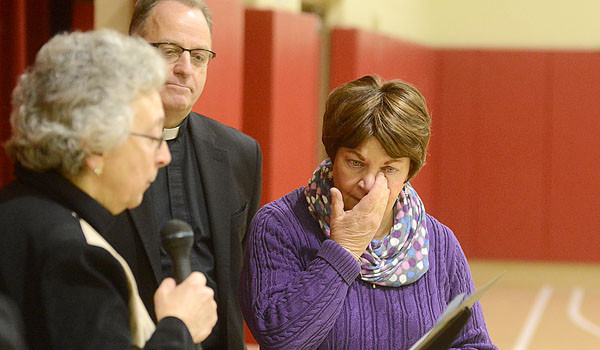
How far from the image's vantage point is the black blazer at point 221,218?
6.14ft

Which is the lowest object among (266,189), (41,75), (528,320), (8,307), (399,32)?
(528,320)

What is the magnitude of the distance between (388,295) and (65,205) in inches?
34.3

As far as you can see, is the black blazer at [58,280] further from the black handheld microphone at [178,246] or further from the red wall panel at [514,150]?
the red wall panel at [514,150]

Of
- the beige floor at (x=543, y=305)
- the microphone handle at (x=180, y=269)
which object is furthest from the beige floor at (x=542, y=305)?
Answer: the microphone handle at (x=180, y=269)

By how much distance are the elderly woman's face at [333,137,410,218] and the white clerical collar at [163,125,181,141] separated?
0.56 meters

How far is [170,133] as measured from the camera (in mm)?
2104

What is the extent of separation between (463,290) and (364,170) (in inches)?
15.1

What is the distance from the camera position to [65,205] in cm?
110

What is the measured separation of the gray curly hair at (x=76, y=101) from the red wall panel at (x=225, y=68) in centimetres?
223

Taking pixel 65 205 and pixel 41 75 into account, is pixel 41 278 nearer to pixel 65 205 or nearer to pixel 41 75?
pixel 65 205

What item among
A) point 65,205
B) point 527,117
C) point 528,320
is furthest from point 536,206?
point 65,205

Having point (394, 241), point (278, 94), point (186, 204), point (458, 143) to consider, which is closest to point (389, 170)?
point (394, 241)

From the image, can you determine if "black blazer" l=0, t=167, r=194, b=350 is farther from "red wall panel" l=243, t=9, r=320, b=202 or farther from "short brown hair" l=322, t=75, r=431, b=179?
"red wall panel" l=243, t=9, r=320, b=202

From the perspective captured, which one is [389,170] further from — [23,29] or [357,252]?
[23,29]
